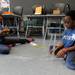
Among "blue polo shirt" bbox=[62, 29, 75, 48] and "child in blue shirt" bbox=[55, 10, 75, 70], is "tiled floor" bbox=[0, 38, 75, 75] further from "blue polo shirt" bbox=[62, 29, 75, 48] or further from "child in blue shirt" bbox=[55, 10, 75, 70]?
"blue polo shirt" bbox=[62, 29, 75, 48]

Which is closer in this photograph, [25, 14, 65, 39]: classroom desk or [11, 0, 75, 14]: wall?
[25, 14, 65, 39]: classroom desk

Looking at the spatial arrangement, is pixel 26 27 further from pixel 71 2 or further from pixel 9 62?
pixel 9 62

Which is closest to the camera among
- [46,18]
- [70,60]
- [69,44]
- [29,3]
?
[70,60]

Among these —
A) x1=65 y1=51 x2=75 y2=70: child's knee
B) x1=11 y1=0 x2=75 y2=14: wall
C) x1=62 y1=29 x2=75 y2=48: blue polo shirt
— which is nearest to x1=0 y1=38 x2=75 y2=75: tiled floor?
x1=65 y1=51 x2=75 y2=70: child's knee

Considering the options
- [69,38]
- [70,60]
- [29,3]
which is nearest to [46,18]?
[29,3]

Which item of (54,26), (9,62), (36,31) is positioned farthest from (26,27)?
(9,62)

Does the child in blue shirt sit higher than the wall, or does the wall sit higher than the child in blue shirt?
the wall

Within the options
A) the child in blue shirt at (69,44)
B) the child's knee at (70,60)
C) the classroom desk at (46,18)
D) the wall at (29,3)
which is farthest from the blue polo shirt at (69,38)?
the wall at (29,3)

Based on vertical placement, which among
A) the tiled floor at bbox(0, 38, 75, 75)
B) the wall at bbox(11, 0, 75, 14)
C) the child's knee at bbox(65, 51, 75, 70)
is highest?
the wall at bbox(11, 0, 75, 14)

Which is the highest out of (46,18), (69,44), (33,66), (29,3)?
(29,3)

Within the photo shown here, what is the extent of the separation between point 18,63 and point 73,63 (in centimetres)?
67

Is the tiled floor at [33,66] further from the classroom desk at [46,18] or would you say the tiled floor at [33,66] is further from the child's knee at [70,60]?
the classroom desk at [46,18]

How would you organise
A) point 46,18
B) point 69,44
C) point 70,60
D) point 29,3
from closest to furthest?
1. point 70,60
2. point 69,44
3. point 46,18
4. point 29,3

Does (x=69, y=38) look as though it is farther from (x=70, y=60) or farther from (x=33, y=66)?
(x=33, y=66)
